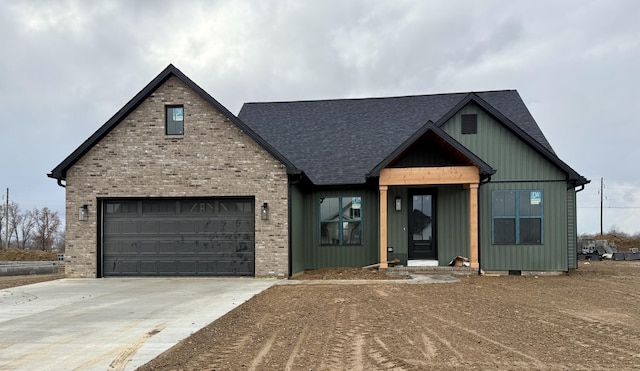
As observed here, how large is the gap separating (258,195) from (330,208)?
10.7 ft

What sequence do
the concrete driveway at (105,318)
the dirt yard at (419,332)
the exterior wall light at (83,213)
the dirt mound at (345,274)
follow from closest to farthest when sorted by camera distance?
1. the dirt yard at (419,332)
2. the concrete driveway at (105,318)
3. the dirt mound at (345,274)
4. the exterior wall light at (83,213)

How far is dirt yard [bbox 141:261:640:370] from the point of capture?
5.76 metres

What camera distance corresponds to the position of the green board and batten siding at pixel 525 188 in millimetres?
15992

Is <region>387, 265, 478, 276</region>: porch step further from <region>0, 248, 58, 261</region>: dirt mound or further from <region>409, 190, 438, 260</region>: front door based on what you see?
<region>0, 248, 58, 261</region>: dirt mound

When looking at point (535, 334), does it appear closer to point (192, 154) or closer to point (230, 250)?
point (230, 250)

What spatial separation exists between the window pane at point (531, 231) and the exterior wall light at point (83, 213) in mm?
13724

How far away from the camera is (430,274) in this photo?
50.7 feet

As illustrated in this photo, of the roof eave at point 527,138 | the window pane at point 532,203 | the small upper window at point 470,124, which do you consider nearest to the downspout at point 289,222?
the roof eave at point 527,138

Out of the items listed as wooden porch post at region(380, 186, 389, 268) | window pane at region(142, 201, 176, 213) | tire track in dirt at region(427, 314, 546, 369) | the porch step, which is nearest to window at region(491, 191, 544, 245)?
the porch step

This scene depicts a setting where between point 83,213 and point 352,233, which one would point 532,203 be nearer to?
point 352,233

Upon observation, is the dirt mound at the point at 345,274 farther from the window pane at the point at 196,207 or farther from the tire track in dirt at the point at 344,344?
the tire track in dirt at the point at 344,344

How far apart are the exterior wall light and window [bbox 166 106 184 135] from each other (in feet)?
11.4

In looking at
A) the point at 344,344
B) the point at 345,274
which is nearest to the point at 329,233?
the point at 345,274

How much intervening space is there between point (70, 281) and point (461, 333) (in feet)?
40.2
